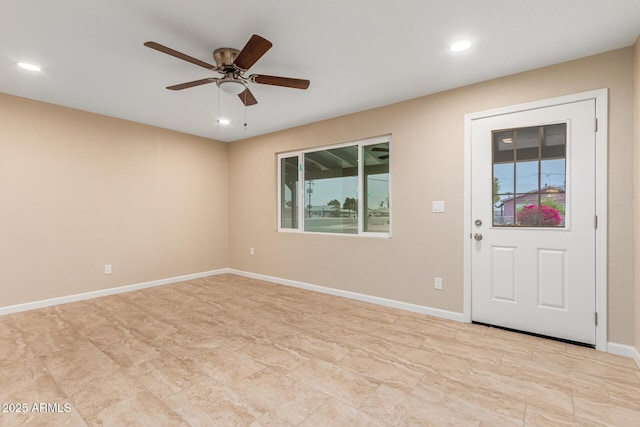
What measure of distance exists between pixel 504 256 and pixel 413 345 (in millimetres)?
1242

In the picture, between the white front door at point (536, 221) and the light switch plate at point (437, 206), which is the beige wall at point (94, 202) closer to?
the light switch plate at point (437, 206)

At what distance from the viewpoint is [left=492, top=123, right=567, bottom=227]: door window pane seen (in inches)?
104

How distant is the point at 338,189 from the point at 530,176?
90.8 inches

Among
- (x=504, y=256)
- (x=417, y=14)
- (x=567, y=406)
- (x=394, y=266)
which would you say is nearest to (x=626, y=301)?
(x=504, y=256)

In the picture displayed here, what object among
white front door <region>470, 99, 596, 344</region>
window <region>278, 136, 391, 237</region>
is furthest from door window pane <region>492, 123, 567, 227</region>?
window <region>278, 136, 391, 237</region>

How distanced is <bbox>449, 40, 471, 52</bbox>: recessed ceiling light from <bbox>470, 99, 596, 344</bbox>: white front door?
0.85 m

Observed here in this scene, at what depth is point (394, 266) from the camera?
3.60 meters

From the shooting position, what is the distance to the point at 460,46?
237 cm

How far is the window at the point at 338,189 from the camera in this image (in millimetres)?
3871

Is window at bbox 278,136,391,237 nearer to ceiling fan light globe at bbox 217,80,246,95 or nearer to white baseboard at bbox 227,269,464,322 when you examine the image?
white baseboard at bbox 227,269,464,322

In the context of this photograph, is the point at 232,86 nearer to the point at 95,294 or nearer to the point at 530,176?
the point at 530,176

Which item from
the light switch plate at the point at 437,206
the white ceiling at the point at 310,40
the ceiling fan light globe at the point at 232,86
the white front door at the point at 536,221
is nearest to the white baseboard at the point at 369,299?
the white front door at the point at 536,221

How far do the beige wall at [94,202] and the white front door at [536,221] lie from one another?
4.21 m

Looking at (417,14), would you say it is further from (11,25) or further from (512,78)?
(11,25)
